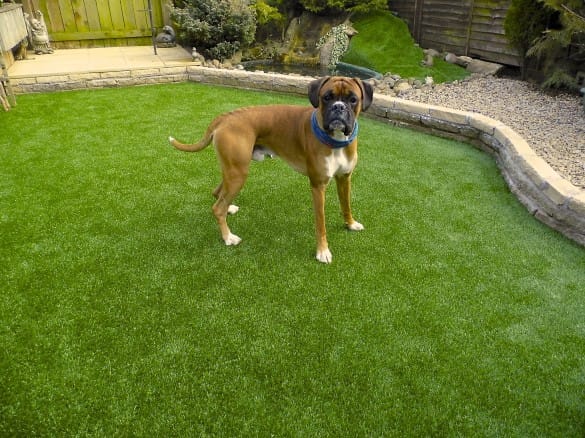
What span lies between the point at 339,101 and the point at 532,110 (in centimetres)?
499

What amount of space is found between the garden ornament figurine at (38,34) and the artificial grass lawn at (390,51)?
7.17 metres

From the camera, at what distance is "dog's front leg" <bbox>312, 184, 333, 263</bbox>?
127 inches

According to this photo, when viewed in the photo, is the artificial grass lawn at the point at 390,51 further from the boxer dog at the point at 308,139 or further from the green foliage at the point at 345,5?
the boxer dog at the point at 308,139

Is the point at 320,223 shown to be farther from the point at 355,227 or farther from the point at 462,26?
the point at 462,26

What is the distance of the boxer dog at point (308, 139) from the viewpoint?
2904 mm

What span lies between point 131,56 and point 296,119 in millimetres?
8073

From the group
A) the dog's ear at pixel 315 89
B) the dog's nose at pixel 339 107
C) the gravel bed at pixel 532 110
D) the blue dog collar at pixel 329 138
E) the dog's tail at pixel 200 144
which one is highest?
the dog's ear at pixel 315 89

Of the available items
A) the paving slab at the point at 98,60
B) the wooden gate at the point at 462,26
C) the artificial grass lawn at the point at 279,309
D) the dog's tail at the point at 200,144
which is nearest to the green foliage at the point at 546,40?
the wooden gate at the point at 462,26

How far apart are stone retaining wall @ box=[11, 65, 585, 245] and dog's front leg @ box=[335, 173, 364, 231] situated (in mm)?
1714

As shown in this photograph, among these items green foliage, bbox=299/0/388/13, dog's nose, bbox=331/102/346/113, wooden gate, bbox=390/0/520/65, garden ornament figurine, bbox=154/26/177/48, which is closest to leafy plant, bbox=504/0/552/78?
wooden gate, bbox=390/0/520/65

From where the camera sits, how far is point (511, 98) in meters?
7.16

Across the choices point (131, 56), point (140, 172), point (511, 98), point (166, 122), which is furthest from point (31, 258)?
point (131, 56)

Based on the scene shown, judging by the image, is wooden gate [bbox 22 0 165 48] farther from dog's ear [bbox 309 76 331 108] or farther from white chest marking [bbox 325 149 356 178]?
white chest marking [bbox 325 149 356 178]

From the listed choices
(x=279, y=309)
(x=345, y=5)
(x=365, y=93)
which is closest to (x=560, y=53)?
(x=345, y=5)
